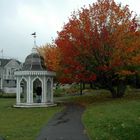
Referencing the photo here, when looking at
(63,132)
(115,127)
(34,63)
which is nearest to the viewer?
(63,132)

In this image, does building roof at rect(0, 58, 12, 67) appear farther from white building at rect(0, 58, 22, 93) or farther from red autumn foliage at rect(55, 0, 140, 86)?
red autumn foliage at rect(55, 0, 140, 86)

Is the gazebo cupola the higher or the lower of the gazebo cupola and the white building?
the lower

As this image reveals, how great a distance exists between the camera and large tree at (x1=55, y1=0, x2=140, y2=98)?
3903 centimetres

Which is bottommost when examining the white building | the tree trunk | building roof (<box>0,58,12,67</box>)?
the tree trunk

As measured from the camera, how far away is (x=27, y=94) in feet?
126

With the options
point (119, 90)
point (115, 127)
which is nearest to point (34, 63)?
point (119, 90)

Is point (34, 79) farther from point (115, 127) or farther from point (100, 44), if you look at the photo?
point (115, 127)

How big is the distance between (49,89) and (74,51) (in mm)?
4532

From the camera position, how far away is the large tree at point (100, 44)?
39031mm

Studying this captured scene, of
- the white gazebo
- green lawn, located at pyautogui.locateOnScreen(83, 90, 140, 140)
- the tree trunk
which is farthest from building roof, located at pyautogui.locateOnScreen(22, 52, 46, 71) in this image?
green lawn, located at pyautogui.locateOnScreen(83, 90, 140, 140)

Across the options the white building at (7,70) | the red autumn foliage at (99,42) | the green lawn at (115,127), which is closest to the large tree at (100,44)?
the red autumn foliage at (99,42)

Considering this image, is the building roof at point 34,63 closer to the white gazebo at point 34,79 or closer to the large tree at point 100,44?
the white gazebo at point 34,79

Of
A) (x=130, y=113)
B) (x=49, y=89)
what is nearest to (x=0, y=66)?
(x=49, y=89)

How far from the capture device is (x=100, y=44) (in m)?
39.0
